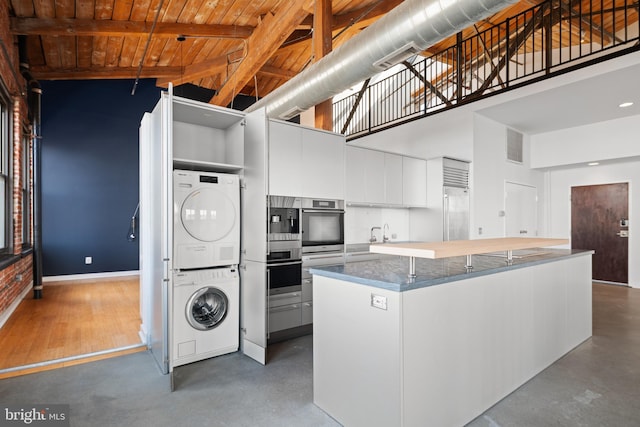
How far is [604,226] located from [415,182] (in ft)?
13.8

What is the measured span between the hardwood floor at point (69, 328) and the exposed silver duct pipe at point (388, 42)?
11.0ft

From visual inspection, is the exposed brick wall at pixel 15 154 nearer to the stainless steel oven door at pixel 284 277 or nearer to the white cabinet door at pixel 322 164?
the stainless steel oven door at pixel 284 277

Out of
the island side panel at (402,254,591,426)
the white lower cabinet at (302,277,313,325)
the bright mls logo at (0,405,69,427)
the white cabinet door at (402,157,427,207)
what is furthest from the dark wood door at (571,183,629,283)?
the bright mls logo at (0,405,69,427)

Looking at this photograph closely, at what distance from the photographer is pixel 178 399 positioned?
8.38 ft

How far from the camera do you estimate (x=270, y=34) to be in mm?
4902

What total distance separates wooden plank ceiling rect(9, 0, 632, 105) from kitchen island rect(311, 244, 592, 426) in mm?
3722

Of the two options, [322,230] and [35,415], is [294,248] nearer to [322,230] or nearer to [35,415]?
[322,230]

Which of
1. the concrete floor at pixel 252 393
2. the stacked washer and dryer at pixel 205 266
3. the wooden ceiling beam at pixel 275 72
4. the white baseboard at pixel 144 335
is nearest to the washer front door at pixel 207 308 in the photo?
the stacked washer and dryer at pixel 205 266

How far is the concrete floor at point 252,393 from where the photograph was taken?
2.30m

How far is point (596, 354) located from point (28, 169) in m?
8.10

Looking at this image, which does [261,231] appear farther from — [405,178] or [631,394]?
[631,394]

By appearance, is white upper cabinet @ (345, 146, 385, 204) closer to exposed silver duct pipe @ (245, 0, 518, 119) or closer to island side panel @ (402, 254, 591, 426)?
exposed silver duct pipe @ (245, 0, 518, 119)

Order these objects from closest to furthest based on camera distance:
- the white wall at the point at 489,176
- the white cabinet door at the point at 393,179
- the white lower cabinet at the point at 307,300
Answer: the white lower cabinet at the point at 307,300, the white cabinet door at the point at 393,179, the white wall at the point at 489,176

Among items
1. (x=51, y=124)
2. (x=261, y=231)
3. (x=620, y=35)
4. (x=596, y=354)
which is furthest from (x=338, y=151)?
(x=620, y=35)
